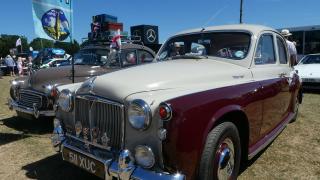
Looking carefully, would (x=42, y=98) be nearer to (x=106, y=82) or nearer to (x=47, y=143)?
(x=47, y=143)

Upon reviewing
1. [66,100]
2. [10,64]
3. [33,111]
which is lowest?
[10,64]

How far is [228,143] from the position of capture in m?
3.95

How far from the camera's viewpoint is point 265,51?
532 centimetres

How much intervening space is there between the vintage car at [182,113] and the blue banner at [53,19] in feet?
10.4

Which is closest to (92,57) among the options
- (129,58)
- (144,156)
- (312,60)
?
(129,58)

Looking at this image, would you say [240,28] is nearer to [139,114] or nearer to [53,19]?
[139,114]

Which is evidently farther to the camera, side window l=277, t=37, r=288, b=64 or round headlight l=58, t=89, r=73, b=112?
side window l=277, t=37, r=288, b=64

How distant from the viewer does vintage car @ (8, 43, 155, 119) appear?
7.16m

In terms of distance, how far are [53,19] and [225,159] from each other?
16.1 ft

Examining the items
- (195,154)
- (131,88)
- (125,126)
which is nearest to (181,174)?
(195,154)

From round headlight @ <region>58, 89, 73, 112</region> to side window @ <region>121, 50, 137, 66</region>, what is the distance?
3887mm

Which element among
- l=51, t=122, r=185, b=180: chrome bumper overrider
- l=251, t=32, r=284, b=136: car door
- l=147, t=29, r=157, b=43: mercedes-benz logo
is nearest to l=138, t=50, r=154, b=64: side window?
l=251, t=32, r=284, b=136: car door

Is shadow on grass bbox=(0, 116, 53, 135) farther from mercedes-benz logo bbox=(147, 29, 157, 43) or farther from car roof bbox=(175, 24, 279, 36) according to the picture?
mercedes-benz logo bbox=(147, 29, 157, 43)

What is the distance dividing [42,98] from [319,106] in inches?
259
